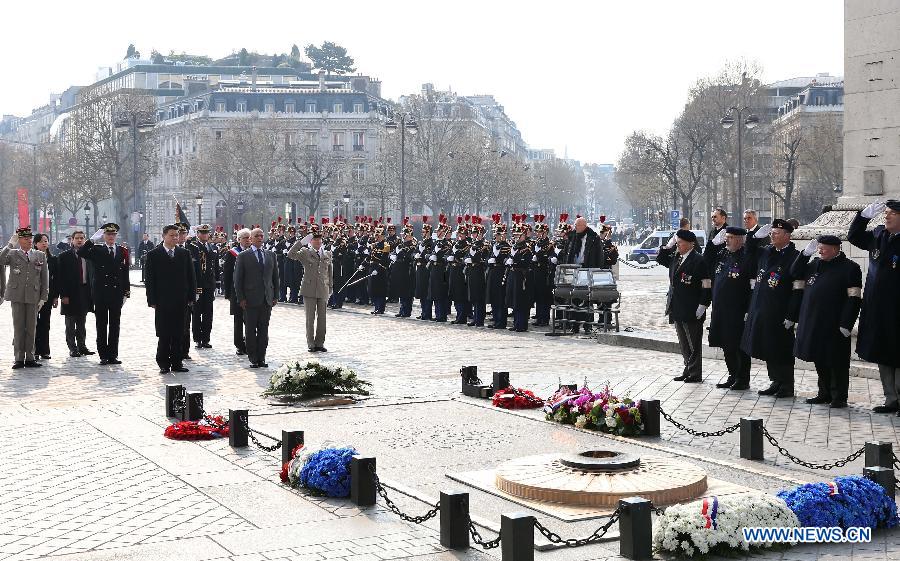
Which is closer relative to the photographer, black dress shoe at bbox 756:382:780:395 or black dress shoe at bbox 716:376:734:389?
black dress shoe at bbox 756:382:780:395

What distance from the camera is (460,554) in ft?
23.3

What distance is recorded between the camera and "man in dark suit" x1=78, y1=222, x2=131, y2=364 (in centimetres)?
1780

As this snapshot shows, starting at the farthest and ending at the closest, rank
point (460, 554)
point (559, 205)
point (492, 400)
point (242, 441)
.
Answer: point (559, 205), point (492, 400), point (242, 441), point (460, 554)

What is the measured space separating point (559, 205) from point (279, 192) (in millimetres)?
66427

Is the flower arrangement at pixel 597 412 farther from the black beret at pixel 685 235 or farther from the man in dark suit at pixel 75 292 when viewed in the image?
the man in dark suit at pixel 75 292

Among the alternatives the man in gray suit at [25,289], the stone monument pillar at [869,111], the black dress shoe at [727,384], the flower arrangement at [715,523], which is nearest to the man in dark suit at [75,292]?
the man in gray suit at [25,289]

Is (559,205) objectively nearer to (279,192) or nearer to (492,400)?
(279,192)

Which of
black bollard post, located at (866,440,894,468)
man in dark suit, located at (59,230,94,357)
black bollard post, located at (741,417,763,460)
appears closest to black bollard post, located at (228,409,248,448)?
black bollard post, located at (741,417,763,460)

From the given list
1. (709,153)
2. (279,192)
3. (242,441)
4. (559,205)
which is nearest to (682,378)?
(242,441)

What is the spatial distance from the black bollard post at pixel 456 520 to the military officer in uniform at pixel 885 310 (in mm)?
6424

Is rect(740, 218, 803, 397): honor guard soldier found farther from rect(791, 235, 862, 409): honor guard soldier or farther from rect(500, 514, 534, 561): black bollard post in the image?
rect(500, 514, 534, 561): black bollard post

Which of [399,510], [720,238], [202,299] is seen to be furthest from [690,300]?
[202,299]

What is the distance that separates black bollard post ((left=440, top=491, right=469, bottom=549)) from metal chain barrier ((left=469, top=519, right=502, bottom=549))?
5 centimetres

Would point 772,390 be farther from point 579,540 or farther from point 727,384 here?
point 579,540
